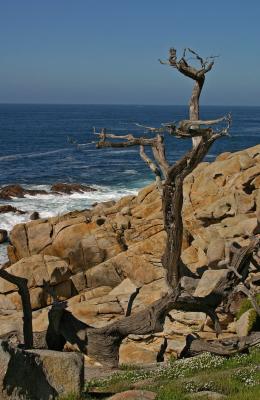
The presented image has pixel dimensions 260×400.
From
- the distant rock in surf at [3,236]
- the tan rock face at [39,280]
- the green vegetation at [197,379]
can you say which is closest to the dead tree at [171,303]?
the green vegetation at [197,379]

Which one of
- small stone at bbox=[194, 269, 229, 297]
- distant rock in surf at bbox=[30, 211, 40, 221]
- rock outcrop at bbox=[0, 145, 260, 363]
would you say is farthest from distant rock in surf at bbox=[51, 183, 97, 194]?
small stone at bbox=[194, 269, 229, 297]

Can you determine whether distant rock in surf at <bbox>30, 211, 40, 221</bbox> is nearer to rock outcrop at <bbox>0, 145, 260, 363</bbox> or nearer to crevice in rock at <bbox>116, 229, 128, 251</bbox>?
rock outcrop at <bbox>0, 145, 260, 363</bbox>

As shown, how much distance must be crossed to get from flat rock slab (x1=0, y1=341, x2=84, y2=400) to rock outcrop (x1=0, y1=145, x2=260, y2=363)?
8.18 meters

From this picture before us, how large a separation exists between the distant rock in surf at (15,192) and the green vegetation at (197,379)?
163 ft

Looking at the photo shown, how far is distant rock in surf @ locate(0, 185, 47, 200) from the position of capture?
65.7 meters

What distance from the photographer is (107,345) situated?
20.0 metres

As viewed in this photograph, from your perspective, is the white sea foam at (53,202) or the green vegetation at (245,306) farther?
the white sea foam at (53,202)

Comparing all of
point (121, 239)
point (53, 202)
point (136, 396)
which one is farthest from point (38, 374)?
point (53, 202)

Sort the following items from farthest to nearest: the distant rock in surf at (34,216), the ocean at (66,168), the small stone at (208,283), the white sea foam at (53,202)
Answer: the ocean at (66,168)
the white sea foam at (53,202)
the distant rock in surf at (34,216)
the small stone at (208,283)

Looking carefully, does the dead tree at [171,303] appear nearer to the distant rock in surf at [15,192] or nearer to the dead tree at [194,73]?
the dead tree at [194,73]

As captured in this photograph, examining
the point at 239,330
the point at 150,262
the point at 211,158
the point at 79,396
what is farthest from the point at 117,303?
the point at 211,158

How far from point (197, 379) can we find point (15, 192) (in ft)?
179

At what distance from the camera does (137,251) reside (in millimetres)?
33469

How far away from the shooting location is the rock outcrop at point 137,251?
2450 cm
